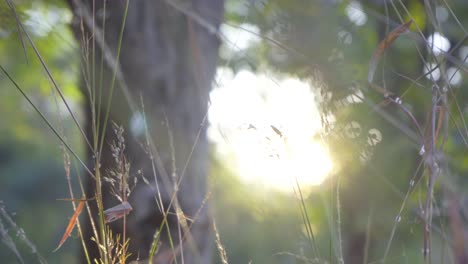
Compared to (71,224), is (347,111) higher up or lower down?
higher up

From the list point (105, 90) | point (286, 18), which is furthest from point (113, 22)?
point (286, 18)

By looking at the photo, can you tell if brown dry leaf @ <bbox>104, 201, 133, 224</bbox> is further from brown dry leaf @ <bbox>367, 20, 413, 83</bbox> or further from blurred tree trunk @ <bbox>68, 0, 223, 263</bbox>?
blurred tree trunk @ <bbox>68, 0, 223, 263</bbox>

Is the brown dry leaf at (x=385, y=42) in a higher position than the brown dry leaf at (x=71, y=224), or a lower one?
higher

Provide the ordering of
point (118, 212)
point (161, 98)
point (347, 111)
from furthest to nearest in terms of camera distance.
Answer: point (161, 98) < point (347, 111) < point (118, 212)

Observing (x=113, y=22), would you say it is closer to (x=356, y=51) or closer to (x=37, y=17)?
(x=37, y=17)

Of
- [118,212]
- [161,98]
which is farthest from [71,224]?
[161,98]

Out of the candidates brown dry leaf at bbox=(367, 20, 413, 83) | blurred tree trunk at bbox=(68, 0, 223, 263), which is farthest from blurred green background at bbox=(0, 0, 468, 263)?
blurred tree trunk at bbox=(68, 0, 223, 263)

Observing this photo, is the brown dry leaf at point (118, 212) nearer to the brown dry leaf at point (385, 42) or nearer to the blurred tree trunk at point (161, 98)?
the brown dry leaf at point (385, 42)

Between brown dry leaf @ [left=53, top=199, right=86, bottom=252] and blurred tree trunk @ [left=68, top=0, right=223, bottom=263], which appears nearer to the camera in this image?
brown dry leaf @ [left=53, top=199, right=86, bottom=252]

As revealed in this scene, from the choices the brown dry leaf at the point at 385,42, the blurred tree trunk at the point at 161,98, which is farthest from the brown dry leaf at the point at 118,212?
the blurred tree trunk at the point at 161,98

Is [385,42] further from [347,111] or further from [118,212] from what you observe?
[118,212]

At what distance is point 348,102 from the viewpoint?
113 centimetres

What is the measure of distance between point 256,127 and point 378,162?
2.04 meters

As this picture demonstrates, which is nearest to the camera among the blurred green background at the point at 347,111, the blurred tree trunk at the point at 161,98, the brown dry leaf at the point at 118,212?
the brown dry leaf at the point at 118,212
